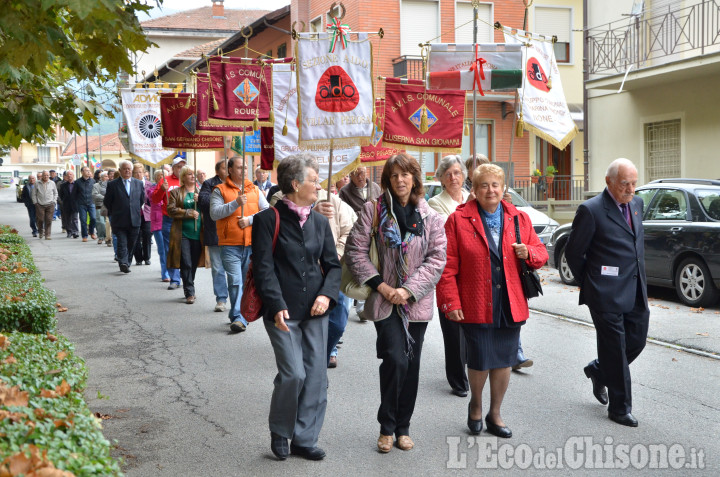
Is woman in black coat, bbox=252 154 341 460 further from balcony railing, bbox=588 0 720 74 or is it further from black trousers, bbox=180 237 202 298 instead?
balcony railing, bbox=588 0 720 74

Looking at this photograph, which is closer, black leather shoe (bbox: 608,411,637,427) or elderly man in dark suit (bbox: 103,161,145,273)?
black leather shoe (bbox: 608,411,637,427)

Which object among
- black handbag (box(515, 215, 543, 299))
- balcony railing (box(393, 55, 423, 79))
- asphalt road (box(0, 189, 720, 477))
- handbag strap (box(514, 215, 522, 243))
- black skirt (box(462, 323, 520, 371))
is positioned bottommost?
asphalt road (box(0, 189, 720, 477))

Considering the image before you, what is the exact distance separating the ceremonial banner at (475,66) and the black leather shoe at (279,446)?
4.21 metres

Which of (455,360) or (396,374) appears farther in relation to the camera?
(455,360)

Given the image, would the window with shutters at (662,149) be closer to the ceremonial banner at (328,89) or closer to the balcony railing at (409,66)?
the balcony railing at (409,66)

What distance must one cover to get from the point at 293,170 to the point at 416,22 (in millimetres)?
24533

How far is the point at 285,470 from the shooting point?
5.03 m

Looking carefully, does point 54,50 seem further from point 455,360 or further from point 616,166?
point 616,166

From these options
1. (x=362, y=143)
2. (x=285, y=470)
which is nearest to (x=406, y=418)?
(x=285, y=470)

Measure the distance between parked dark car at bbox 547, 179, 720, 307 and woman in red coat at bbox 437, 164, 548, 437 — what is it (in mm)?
5528

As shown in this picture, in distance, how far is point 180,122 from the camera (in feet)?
41.4

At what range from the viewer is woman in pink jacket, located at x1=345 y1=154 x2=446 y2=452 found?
5.34 meters

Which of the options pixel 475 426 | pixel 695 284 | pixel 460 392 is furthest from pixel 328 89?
pixel 695 284

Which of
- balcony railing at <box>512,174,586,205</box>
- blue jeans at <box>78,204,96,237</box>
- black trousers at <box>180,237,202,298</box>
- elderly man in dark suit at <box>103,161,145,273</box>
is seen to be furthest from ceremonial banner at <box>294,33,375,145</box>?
blue jeans at <box>78,204,96,237</box>
